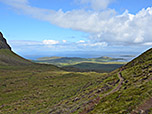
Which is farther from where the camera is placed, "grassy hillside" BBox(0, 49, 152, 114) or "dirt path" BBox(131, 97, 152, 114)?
"grassy hillside" BBox(0, 49, 152, 114)

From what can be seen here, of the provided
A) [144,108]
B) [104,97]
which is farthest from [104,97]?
[144,108]

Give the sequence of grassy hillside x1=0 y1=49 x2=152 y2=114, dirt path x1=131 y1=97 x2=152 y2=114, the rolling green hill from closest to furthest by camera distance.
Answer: dirt path x1=131 y1=97 x2=152 y2=114, the rolling green hill, grassy hillside x1=0 y1=49 x2=152 y2=114

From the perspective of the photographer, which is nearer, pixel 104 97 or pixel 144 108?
pixel 144 108

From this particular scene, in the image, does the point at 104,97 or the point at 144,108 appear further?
the point at 104,97

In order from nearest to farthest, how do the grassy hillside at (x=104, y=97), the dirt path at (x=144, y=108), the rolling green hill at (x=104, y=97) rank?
the dirt path at (x=144, y=108) → the rolling green hill at (x=104, y=97) → the grassy hillside at (x=104, y=97)

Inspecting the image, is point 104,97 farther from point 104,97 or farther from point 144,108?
point 144,108

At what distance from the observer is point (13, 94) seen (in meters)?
94.7

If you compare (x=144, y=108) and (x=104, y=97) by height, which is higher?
(x=144, y=108)

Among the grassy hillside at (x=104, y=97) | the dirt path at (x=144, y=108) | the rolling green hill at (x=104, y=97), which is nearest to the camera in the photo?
the dirt path at (x=144, y=108)

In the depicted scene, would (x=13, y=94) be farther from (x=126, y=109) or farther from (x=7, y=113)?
(x=126, y=109)

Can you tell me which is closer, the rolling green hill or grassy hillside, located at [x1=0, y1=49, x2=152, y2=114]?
the rolling green hill

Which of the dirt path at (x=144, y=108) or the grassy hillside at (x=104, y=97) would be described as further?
the grassy hillside at (x=104, y=97)

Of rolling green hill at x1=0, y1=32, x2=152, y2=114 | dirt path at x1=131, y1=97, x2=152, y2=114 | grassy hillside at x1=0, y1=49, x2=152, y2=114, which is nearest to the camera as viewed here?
dirt path at x1=131, y1=97, x2=152, y2=114

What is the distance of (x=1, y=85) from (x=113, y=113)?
411 ft
